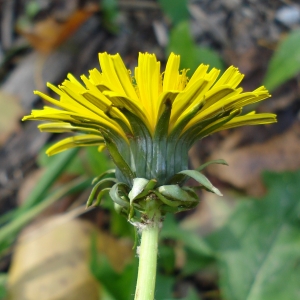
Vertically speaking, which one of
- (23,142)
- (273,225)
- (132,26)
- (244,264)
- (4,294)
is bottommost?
(4,294)

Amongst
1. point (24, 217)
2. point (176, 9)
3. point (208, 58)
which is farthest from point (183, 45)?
point (24, 217)

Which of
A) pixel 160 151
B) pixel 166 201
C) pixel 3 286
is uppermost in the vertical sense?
pixel 160 151

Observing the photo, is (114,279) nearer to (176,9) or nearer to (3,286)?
(3,286)

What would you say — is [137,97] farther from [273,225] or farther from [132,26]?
[132,26]

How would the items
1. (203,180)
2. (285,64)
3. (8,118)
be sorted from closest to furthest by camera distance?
(203,180) → (285,64) → (8,118)

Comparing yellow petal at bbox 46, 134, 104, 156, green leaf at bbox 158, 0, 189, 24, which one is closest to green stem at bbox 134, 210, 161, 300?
yellow petal at bbox 46, 134, 104, 156

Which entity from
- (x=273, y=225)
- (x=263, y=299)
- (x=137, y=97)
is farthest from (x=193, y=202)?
(x=273, y=225)

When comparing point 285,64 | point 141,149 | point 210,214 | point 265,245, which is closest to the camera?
point 141,149
